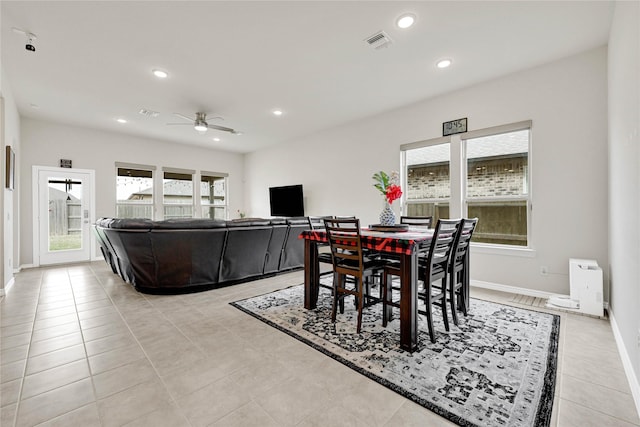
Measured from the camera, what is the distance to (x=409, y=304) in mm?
2115

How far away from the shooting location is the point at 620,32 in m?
2.31

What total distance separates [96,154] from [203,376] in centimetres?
659

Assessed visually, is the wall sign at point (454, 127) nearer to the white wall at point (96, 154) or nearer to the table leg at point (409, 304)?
the table leg at point (409, 304)

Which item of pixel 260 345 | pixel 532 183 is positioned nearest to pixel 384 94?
pixel 532 183

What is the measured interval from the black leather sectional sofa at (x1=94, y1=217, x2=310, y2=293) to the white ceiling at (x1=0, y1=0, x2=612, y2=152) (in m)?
1.98

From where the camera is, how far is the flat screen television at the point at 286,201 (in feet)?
22.3

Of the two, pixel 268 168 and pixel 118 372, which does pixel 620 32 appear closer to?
pixel 118 372

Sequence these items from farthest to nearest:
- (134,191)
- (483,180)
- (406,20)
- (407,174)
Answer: (134,191), (407,174), (483,180), (406,20)

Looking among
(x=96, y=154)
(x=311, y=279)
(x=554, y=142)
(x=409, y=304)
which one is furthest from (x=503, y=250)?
(x=96, y=154)

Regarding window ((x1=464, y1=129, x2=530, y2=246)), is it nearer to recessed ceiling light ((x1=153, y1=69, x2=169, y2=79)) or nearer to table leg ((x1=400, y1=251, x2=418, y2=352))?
table leg ((x1=400, y1=251, x2=418, y2=352))

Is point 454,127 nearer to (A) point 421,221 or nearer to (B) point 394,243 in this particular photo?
(A) point 421,221

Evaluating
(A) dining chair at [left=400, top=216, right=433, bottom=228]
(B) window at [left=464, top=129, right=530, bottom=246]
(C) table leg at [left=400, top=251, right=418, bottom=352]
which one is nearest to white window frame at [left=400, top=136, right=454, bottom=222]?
(B) window at [left=464, top=129, right=530, bottom=246]

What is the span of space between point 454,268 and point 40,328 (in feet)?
12.7

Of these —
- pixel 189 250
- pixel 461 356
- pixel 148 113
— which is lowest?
pixel 461 356
